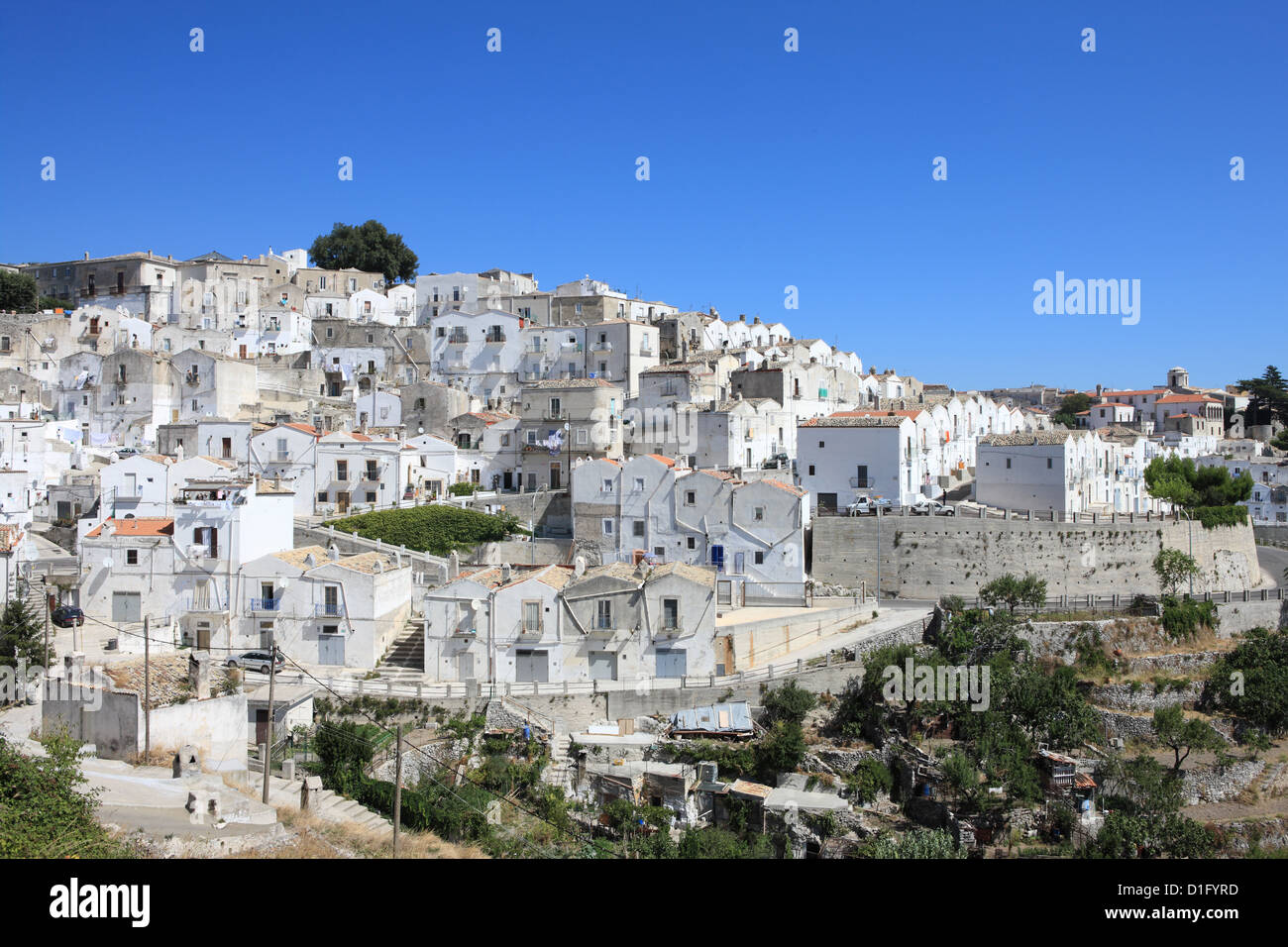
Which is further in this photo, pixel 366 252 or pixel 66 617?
pixel 366 252

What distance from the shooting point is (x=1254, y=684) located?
29922 mm

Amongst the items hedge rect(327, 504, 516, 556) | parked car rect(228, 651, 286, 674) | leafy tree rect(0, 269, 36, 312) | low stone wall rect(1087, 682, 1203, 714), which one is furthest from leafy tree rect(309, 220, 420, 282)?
low stone wall rect(1087, 682, 1203, 714)

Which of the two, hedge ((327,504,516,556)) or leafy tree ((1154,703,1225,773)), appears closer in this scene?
leafy tree ((1154,703,1225,773))

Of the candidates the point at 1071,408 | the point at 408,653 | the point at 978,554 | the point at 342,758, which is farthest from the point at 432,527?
the point at 1071,408

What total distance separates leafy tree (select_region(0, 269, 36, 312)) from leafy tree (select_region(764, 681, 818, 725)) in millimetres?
56816

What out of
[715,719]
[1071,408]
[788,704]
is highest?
[1071,408]

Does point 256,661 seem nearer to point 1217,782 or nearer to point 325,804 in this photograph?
point 325,804

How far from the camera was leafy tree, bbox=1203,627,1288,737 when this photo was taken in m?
29.5

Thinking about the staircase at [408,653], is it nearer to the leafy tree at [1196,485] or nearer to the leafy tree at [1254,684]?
the leafy tree at [1254,684]

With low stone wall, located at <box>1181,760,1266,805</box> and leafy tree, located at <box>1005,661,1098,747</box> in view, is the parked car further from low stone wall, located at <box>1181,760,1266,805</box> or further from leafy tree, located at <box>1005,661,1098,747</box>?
low stone wall, located at <box>1181,760,1266,805</box>

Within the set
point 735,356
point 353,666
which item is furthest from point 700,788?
point 735,356

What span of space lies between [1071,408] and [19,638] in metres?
77.3

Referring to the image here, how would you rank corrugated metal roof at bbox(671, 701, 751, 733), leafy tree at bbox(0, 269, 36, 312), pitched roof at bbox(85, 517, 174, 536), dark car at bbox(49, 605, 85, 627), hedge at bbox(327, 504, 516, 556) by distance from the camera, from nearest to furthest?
corrugated metal roof at bbox(671, 701, 751, 733) < dark car at bbox(49, 605, 85, 627) < pitched roof at bbox(85, 517, 174, 536) < hedge at bbox(327, 504, 516, 556) < leafy tree at bbox(0, 269, 36, 312)
